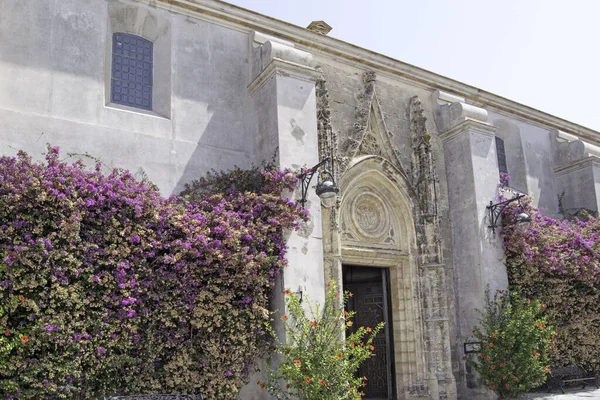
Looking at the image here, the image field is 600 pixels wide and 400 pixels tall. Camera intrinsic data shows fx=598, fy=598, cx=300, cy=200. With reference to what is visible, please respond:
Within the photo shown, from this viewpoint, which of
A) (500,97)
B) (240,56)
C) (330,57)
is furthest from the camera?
(500,97)

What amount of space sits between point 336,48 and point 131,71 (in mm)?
3956

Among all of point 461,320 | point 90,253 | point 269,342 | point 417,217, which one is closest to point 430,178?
point 417,217

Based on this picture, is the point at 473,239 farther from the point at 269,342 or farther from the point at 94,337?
the point at 94,337

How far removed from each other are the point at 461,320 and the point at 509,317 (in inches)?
41.2

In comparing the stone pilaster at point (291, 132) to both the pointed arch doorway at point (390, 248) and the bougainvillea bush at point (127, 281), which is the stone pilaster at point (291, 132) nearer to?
the bougainvillea bush at point (127, 281)

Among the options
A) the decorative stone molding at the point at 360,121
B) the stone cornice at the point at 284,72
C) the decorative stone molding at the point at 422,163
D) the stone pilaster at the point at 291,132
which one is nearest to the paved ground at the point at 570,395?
the decorative stone molding at the point at 422,163

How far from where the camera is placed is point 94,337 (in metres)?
7.55

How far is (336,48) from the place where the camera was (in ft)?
38.0

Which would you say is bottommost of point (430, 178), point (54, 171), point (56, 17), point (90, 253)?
point (90, 253)

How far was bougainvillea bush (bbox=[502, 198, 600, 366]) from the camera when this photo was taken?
12.2 meters

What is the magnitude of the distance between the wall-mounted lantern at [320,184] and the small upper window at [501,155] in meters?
6.37

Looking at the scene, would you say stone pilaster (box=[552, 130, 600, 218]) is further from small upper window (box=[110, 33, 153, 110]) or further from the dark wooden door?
small upper window (box=[110, 33, 153, 110])

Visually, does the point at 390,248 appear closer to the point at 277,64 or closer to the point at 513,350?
the point at 513,350

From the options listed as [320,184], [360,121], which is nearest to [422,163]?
[360,121]
